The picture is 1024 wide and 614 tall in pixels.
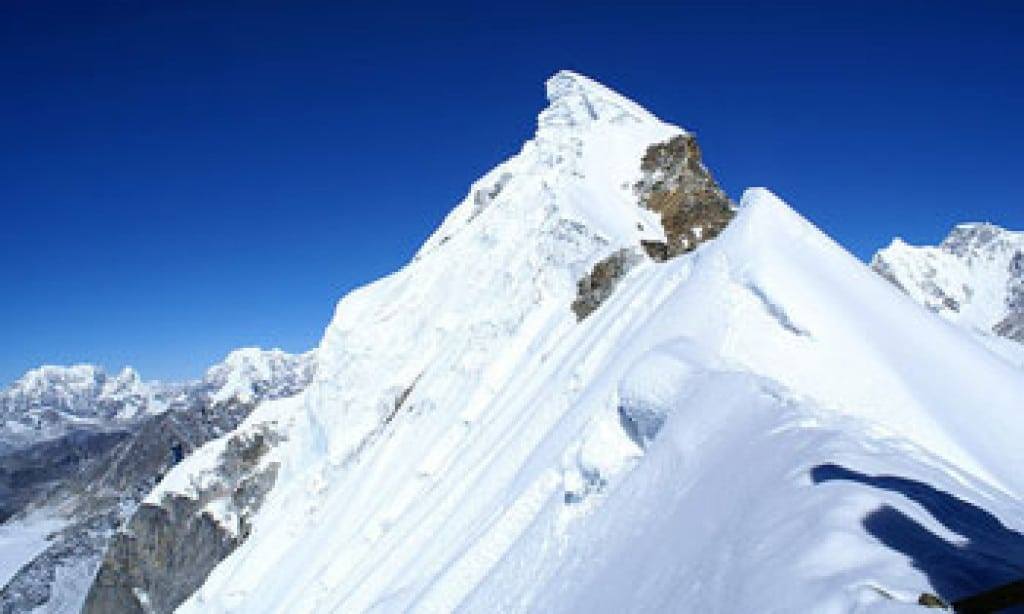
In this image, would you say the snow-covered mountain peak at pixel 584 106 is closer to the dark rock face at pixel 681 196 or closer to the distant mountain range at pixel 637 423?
the distant mountain range at pixel 637 423

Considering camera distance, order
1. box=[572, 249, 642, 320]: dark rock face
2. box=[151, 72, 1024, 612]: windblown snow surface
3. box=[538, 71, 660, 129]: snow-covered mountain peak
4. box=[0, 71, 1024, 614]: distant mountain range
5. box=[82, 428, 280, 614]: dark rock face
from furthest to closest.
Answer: box=[82, 428, 280, 614]: dark rock face → box=[538, 71, 660, 129]: snow-covered mountain peak → box=[572, 249, 642, 320]: dark rock face → box=[0, 71, 1024, 614]: distant mountain range → box=[151, 72, 1024, 612]: windblown snow surface

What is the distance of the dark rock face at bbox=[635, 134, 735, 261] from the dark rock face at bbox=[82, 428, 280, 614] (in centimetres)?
5098

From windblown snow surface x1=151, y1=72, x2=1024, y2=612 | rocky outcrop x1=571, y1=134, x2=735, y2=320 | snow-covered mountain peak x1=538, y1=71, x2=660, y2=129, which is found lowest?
windblown snow surface x1=151, y1=72, x2=1024, y2=612

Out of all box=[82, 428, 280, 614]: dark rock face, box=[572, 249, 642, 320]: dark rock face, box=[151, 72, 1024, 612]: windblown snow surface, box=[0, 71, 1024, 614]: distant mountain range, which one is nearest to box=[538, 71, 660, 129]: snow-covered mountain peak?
box=[0, 71, 1024, 614]: distant mountain range

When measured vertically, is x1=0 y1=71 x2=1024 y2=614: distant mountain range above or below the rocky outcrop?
below

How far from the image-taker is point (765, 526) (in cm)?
907

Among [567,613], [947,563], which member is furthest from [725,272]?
[947,563]

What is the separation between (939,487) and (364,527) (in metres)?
28.6

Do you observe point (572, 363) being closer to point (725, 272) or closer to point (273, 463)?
point (725, 272)

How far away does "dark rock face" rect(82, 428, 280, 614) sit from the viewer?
8556 cm

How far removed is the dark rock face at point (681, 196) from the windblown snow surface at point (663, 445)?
130 centimetres

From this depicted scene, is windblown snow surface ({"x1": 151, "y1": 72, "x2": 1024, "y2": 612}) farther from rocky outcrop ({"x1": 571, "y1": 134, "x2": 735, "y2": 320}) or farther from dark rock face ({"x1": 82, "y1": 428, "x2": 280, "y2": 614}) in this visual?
dark rock face ({"x1": 82, "y1": 428, "x2": 280, "y2": 614})

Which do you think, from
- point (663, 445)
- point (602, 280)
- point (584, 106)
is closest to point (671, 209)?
point (602, 280)

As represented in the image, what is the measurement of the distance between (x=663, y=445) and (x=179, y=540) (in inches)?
3712
